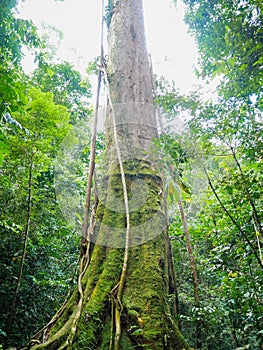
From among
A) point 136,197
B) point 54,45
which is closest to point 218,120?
point 136,197

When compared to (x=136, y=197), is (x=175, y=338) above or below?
below

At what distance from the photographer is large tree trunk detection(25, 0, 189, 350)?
4.51ft

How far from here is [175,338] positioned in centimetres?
142

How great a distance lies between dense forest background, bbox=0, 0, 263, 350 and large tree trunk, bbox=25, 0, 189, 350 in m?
0.28

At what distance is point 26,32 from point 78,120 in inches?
128

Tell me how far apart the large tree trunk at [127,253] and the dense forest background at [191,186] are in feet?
0.93

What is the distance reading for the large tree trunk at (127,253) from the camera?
1376 mm

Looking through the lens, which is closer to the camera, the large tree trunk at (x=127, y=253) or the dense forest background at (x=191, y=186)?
the large tree trunk at (x=127, y=253)

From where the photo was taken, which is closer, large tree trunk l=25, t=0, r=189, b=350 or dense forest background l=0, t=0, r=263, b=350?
large tree trunk l=25, t=0, r=189, b=350

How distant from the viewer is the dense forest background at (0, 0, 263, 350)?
2381 millimetres

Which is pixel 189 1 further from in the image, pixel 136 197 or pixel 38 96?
pixel 136 197

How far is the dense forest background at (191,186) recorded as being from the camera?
238cm

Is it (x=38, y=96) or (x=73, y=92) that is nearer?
(x=38, y=96)

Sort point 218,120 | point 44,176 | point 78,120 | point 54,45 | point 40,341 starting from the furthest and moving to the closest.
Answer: point 54,45 → point 78,120 → point 44,176 → point 218,120 → point 40,341
